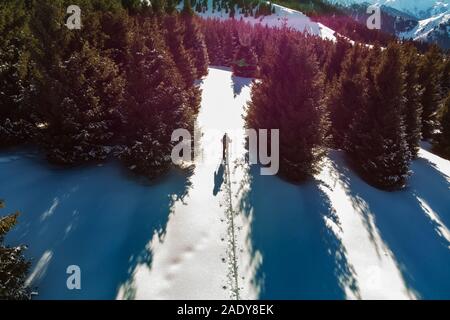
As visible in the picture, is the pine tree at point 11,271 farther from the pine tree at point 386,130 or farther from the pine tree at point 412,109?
the pine tree at point 412,109

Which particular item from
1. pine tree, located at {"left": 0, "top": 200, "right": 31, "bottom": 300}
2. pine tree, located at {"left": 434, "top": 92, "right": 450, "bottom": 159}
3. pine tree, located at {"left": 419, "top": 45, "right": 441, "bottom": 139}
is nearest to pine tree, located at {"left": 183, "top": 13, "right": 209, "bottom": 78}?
pine tree, located at {"left": 419, "top": 45, "right": 441, "bottom": 139}

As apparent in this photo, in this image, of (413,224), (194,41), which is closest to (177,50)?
(194,41)

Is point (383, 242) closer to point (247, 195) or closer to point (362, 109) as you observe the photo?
point (247, 195)

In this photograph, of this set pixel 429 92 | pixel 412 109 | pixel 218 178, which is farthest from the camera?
pixel 429 92

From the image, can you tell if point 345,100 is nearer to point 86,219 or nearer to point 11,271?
point 86,219

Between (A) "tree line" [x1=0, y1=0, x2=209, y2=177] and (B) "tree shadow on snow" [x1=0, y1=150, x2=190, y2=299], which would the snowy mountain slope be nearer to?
(A) "tree line" [x1=0, y1=0, x2=209, y2=177]

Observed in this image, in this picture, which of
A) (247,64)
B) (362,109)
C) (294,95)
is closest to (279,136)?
(294,95)

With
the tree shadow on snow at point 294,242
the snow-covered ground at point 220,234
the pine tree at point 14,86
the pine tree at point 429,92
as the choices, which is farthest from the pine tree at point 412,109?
the pine tree at point 14,86
